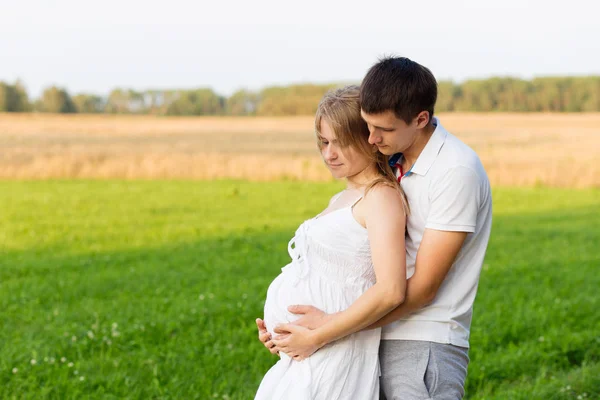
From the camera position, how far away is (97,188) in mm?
23000

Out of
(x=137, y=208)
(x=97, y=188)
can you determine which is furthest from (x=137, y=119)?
(x=137, y=208)

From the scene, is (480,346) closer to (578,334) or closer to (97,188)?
(578,334)

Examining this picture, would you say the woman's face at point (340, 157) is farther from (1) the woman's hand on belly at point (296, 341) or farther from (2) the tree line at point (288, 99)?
(2) the tree line at point (288, 99)

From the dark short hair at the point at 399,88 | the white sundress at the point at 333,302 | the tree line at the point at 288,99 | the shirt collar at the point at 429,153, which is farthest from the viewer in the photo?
the tree line at the point at 288,99

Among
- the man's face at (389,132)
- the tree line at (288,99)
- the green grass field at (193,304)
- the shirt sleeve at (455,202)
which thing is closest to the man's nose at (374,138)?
the man's face at (389,132)

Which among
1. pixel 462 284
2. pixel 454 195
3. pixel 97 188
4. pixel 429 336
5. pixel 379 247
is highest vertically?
pixel 454 195

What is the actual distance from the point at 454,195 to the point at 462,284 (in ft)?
1.32

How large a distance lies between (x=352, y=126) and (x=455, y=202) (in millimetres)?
513

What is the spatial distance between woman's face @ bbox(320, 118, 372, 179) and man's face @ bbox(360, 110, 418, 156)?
146mm

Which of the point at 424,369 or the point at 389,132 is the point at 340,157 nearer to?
the point at 389,132

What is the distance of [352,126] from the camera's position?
117 inches

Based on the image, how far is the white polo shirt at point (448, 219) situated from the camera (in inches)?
110

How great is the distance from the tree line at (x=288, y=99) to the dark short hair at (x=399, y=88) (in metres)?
76.1

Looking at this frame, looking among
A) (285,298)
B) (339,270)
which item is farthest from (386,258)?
(285,298)
